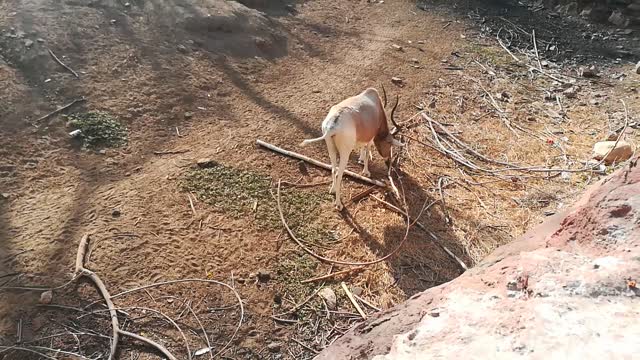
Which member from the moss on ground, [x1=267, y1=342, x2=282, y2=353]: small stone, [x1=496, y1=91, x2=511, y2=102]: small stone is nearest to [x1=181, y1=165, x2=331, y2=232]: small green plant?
the moss on ground

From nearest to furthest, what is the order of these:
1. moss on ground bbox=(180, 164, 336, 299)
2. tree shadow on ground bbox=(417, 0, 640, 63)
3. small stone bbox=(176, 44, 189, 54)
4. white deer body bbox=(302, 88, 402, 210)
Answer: moss on ground bbox=(180, 164, 336, 299) < white deer body bbox=(302, 88, 402, 210) < small stone bbox=(176, 44, 189, 54) < tree shadow on ground bbox=(417, 0, 640, 63)

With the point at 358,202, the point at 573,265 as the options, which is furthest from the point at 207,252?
the point at 573,265

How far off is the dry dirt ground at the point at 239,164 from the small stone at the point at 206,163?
83 millimetres

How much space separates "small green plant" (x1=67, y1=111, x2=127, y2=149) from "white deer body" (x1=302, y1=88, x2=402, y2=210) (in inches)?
96.6

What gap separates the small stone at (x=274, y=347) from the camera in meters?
3.88

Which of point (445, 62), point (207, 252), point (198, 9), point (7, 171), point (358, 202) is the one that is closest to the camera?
point (207, 252)

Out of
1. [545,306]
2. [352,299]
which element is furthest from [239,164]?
[545,306]

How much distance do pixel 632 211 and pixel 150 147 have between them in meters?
4.99

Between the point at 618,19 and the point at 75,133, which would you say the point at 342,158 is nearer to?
the point at 75,133

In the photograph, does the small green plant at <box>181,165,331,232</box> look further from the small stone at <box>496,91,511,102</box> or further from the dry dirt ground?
the small stone at <box>496,91,511,102</box>

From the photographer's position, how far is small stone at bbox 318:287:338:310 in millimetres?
4262

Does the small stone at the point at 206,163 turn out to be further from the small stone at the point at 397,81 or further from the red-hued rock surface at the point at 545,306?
the small stone at the point at 397,81

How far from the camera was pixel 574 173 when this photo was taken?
20.8ft

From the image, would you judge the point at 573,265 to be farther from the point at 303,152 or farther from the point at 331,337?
the point at 303,152
